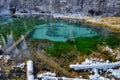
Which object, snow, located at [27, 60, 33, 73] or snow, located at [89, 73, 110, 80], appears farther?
snow, located at [27, 60, 33, 73]

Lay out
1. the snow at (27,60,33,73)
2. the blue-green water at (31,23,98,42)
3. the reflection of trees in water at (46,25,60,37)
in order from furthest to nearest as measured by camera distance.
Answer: the reflection of trees in water at (46,25,60,37) < the blue-green water at (31,23,98,42) < the snow at (27,60,33,73)

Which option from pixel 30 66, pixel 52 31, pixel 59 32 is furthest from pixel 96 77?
pixel 52 31

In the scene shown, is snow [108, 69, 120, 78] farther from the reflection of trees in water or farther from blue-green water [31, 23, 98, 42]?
the reflection of trees in water

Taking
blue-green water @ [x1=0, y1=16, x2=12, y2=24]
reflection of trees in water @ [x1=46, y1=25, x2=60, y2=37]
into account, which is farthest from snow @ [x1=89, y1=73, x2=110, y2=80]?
blue-green water @ [x1=0, y1=16, x2=12, y2=24]

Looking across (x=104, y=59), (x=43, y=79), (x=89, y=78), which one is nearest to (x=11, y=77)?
(x=43, y=79)

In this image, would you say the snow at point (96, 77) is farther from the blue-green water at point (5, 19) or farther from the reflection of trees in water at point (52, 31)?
the blue-green water at point (5, 19)

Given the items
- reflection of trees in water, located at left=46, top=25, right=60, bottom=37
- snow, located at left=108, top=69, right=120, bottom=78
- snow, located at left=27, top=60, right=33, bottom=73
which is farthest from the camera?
reflection of trees in water, located at left=46, top=25, right=60, bottom=37

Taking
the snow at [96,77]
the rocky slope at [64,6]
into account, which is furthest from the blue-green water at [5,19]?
the snow at [96,77]

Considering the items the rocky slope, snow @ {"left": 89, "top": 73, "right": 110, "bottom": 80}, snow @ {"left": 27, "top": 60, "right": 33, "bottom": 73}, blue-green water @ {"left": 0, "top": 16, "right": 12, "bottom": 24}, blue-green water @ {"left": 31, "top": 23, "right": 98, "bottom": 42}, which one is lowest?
snow @ {"left": 89, "top": 73, "right": 110, "bottom": 80}
